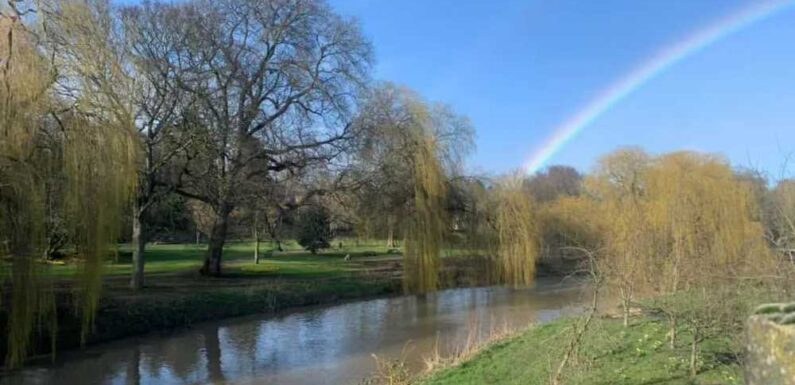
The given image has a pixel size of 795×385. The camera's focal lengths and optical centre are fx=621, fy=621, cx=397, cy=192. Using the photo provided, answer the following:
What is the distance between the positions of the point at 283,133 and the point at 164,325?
1128 cm

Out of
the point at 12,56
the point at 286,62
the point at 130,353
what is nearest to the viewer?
the point at 12,56

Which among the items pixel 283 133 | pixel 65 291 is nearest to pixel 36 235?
pixel 65 291

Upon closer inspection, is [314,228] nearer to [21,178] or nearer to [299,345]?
[299,345]

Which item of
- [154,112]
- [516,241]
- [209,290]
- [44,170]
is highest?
[154,112]

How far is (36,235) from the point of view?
12.9 meters

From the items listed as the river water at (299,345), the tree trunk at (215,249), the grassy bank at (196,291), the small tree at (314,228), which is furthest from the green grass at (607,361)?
the small tree at (314,228)

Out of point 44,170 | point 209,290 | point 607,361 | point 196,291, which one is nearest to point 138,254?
point 196,291

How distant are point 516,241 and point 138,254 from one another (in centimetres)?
1807

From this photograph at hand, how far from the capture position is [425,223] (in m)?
29.1

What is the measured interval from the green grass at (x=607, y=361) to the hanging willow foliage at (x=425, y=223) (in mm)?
14331

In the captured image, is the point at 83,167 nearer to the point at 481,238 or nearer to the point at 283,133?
the point at 283,133

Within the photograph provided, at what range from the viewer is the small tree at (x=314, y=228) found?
31.3m

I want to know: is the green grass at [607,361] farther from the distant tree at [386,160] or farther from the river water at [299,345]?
the distant tree at [386,160]

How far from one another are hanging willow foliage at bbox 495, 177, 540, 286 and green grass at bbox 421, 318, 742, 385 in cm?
A: 1727
